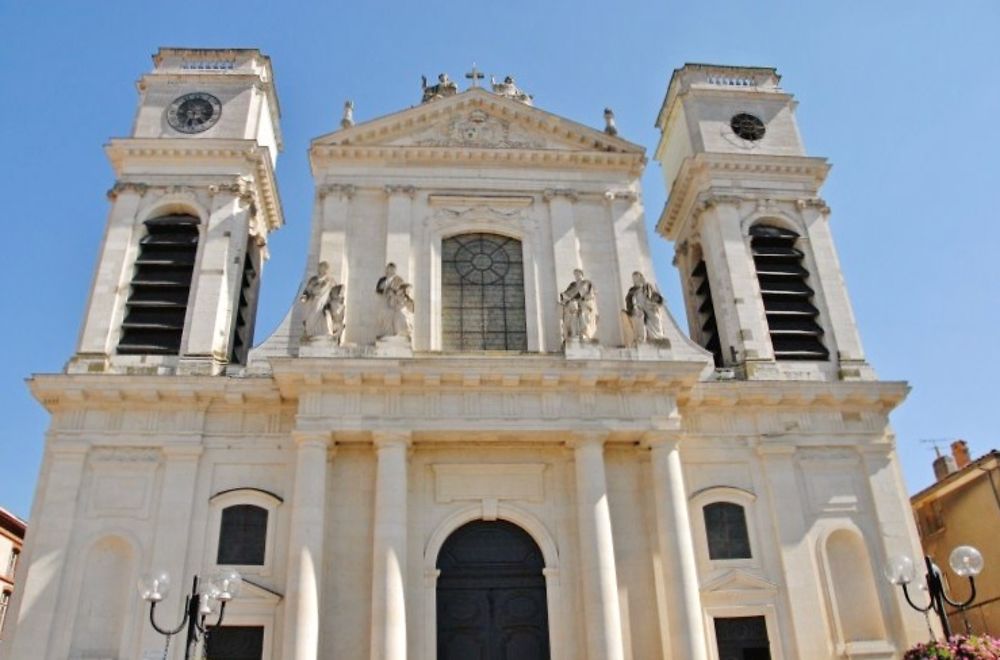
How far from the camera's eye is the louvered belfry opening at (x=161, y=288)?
18156 mm

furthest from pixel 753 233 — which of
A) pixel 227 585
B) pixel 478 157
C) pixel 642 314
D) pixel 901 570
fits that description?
pixel 227 585

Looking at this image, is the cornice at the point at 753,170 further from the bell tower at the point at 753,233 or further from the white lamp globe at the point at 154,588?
the white lamp globe at the point at 154,588

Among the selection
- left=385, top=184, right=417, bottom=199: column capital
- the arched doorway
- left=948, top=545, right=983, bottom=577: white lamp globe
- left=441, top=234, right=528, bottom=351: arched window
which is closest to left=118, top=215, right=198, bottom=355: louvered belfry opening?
left=385, top=184, right=417, bottom=199: column capital

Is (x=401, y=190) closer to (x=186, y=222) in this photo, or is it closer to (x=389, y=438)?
(x=186, y=222)

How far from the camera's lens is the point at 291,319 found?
A: 18.0m

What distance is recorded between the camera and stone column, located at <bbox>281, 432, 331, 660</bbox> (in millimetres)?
13906

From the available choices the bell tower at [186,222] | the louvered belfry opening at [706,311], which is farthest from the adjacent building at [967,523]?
the bell tower at [186,222]

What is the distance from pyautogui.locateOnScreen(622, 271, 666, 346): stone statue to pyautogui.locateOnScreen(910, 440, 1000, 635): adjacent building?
10711 mm

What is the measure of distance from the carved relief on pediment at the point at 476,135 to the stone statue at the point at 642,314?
4883mm

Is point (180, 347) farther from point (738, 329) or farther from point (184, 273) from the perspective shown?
point (738, 329)

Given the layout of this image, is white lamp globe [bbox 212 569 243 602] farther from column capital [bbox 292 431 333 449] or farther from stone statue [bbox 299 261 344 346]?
stone statue [bbox 299 261 344 346]

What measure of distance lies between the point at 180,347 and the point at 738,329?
12.2 m

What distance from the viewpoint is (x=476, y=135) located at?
68.0 feet

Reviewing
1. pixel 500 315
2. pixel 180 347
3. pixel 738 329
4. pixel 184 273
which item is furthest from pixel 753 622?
pixel 184 273
